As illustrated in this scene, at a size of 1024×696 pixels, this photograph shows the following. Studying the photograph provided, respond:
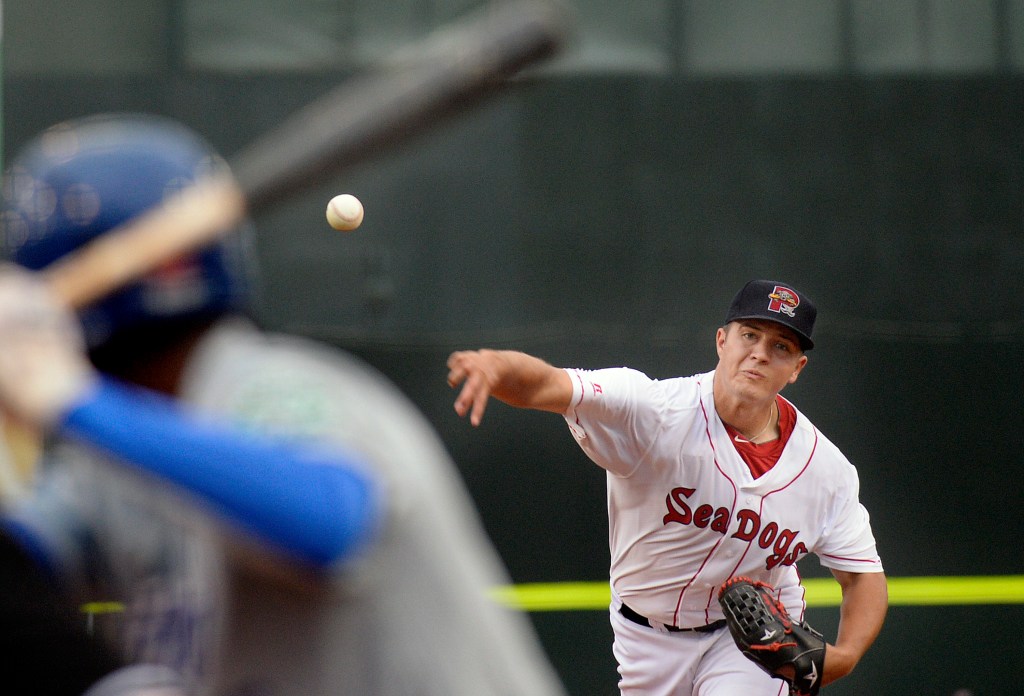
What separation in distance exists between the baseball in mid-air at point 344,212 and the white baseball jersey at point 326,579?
4.44m

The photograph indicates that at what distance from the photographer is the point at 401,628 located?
1133 millimetres

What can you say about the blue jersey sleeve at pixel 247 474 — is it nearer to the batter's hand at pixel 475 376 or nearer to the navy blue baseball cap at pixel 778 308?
the batter's hand at pixel 475 376

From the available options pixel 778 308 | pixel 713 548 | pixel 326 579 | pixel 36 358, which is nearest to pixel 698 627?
pixel 713 548

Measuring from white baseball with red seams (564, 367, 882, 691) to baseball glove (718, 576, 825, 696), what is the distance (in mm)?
176

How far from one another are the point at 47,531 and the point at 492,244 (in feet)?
15.0

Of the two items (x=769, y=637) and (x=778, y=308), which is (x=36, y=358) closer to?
(x=769, y=637)

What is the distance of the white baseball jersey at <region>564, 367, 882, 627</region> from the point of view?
3582 mm

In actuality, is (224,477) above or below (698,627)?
above

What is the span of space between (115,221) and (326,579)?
447mm

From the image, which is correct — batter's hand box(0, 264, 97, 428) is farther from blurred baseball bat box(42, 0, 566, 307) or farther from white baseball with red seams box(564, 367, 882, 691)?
white baseball with red seams box(564, 367, 882, 691)

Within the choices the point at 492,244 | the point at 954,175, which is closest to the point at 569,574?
the point at 492,244

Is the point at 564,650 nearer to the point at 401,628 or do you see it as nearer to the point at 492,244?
the point at 492,244

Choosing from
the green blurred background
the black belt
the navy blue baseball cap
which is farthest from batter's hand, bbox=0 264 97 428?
the green blurred background

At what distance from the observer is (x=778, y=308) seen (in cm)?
372
